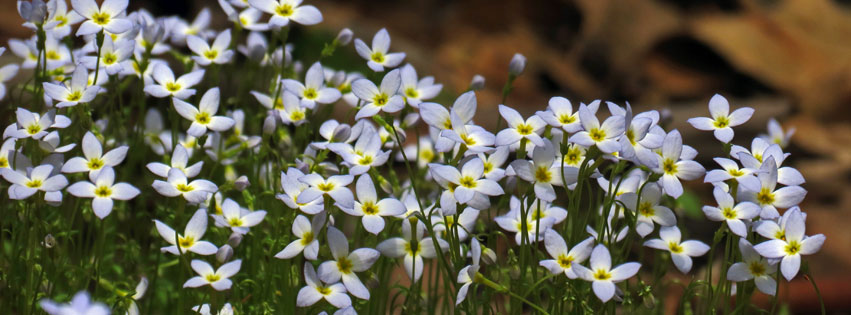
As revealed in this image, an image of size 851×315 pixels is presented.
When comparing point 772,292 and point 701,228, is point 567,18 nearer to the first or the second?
point 701,228

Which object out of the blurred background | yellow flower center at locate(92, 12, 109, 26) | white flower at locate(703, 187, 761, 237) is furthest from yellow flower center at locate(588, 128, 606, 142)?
the blurred background

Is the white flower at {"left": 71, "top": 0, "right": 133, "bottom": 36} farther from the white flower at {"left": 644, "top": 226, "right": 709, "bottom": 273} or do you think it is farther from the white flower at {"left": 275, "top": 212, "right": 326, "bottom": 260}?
the white flower at {"left": 644, "top": 226, "right": 709, "bottom": 273}

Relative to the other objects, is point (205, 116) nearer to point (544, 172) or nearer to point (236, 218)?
point (236, 218)

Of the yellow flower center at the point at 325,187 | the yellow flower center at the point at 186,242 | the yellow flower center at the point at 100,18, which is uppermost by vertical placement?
the yellow flower center at the point at 100,18

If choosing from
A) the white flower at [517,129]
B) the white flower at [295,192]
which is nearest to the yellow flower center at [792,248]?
the white flower at [517,129]

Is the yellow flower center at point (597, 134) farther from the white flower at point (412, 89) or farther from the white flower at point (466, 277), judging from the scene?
the white flower at point (412, 89)

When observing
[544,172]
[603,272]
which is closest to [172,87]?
[544,172]

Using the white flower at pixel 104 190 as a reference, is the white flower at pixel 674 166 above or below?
above
